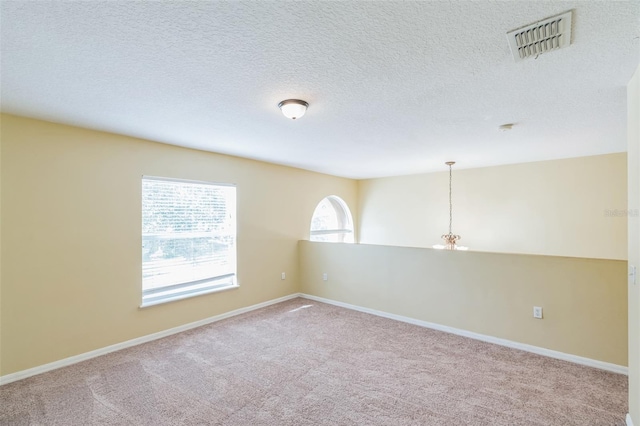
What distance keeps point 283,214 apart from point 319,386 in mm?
3129

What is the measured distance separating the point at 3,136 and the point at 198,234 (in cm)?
209

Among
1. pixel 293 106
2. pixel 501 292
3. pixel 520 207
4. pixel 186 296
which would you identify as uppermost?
pixel 293 106

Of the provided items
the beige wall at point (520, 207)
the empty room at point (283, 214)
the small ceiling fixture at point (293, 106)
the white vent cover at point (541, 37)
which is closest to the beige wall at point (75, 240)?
the empty room at point (283, 214)

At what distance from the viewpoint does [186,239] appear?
398cm

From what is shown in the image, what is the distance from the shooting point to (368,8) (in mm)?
1362

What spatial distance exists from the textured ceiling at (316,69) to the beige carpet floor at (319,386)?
7.80 feet

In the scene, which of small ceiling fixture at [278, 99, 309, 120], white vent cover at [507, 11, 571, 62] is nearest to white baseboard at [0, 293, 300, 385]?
small ceiling fixture at [278, 99, 309, 120]

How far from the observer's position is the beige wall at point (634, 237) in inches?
72.2

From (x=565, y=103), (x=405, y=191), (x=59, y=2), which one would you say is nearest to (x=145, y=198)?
(x=59, y=2)

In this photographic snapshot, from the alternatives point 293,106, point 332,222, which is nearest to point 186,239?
point 293,106

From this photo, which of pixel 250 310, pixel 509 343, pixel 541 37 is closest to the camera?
pixel 541 37

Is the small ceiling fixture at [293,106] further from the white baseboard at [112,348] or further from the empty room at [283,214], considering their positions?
the white baseboard at [112,348]

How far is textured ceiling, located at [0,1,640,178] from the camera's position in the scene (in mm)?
1406

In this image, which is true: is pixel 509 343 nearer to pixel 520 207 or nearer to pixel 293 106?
pixel 520 207
